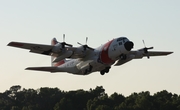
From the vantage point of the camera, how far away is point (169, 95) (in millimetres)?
140875

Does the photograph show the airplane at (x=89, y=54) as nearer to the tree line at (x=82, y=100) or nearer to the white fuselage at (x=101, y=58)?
the white fuselage at (x=101, y=58)

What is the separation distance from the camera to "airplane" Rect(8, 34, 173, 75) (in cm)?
6462

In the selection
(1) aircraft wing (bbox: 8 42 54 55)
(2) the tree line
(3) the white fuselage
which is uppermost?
(2) the tree line

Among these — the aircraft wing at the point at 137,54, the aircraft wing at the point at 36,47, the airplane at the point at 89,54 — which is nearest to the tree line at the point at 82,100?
the aircraft wing at the point at 137,54

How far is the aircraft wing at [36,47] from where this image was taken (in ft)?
205

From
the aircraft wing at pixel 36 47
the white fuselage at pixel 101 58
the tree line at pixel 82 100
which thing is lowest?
the white fuselage at pixel 101 58

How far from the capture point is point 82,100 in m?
146

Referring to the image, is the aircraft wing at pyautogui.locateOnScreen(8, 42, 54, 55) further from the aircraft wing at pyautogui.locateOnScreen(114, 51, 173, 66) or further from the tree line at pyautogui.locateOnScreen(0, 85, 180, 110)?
the tree line at pyautogui.locateOnScreen(0, 85, 180, 110)

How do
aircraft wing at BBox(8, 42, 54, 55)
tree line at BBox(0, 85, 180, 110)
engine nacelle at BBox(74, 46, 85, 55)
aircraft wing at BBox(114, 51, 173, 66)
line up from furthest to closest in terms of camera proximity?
tree line at BBox(0, 85, 180, 110) → aircraft wing at BBox(114, 51, 173, 66) → engine nacelle at BBox(74, 46, 85, 55) → aircraft wing at BBox(8, 42, 54, 55)

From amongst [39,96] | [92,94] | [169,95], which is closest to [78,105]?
[92,94]

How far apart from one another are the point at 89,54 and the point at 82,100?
3132 inches

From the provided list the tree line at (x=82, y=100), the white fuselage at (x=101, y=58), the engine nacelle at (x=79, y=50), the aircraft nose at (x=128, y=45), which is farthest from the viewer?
the tree line at (x=82, y=100)

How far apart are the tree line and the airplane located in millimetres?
54950

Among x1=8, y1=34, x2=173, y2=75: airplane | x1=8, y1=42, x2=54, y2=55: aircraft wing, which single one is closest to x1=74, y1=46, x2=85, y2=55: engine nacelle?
x1=8, y1=34, x2=173, y2=75: airplane
